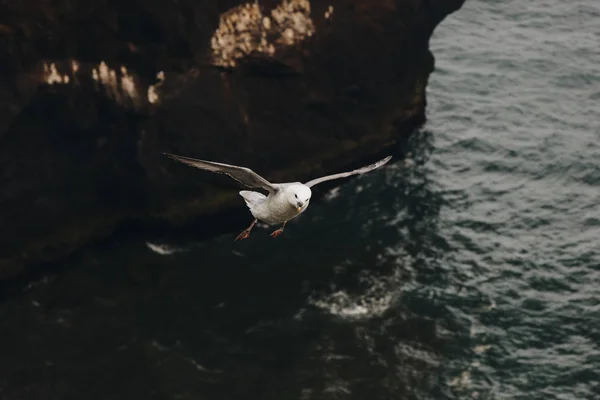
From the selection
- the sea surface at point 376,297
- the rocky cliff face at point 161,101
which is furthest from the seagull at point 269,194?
the rocky cliff face at point 161,101

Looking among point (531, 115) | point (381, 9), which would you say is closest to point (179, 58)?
point (381, 9)

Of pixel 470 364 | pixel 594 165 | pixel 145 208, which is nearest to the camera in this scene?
→ pixel 470 364

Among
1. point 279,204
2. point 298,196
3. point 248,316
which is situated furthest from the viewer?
point 248,316

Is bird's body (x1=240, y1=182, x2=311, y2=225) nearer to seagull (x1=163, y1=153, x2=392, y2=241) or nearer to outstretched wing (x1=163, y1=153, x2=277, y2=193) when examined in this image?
seagull (x1=163, y1=153, x2=392, y2=241)

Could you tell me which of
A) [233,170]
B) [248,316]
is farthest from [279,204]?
[248,316]

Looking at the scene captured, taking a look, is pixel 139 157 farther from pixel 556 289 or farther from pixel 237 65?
pixel 556 289

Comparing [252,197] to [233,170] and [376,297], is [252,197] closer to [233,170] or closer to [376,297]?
[233,170]
